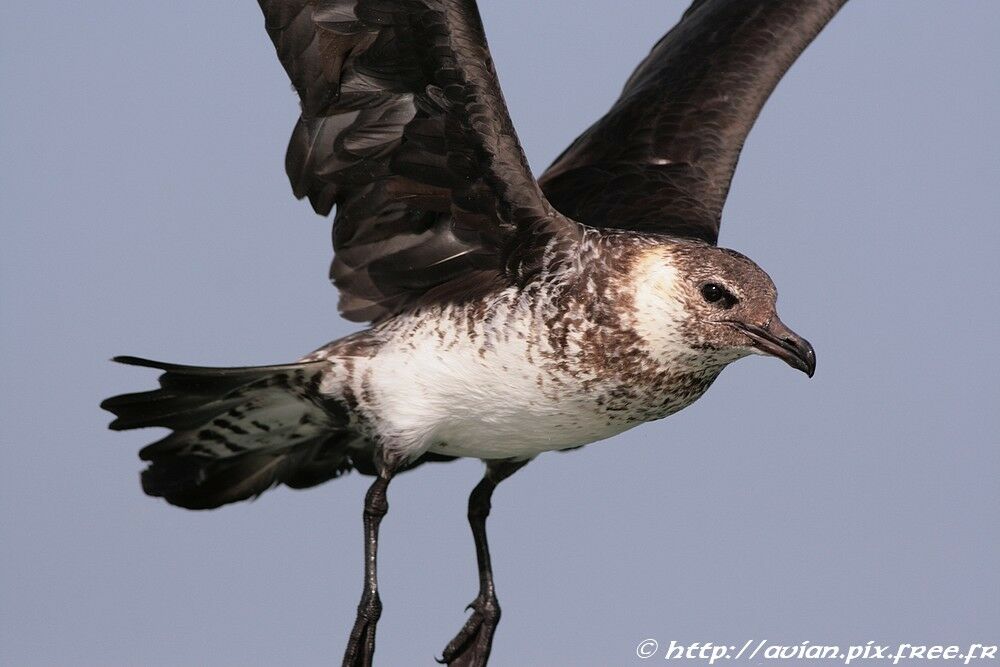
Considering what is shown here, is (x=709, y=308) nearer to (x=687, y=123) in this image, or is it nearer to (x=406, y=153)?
(x=406, y=153)

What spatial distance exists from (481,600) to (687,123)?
229cm

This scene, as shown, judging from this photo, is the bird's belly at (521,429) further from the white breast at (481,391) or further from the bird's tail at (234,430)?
the bird's tail at (234,430)

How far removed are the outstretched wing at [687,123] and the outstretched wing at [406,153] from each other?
0.87 meters

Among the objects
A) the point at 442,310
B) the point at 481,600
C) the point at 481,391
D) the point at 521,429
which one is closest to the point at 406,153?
the point at 442,310

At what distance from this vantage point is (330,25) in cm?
577

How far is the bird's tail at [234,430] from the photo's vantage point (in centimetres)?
637

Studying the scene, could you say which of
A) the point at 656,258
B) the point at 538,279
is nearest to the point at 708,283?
the point at 656,258

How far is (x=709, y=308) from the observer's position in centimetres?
588

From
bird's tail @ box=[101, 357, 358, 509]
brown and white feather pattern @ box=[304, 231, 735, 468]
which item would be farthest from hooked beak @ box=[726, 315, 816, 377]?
bird's tail @ box=[101, 357, 358, 509]

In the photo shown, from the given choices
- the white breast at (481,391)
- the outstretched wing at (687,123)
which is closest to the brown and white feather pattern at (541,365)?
the white breast at (481,391)

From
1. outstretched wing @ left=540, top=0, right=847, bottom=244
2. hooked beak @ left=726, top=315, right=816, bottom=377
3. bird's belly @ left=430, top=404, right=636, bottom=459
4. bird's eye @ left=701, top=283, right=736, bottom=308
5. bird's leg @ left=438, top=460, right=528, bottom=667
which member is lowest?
bird's leg @ left=438, top=460, right=528, bottom=667

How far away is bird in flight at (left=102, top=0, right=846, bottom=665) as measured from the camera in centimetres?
584

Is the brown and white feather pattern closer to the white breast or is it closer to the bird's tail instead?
the white breast

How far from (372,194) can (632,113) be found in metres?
1.75
